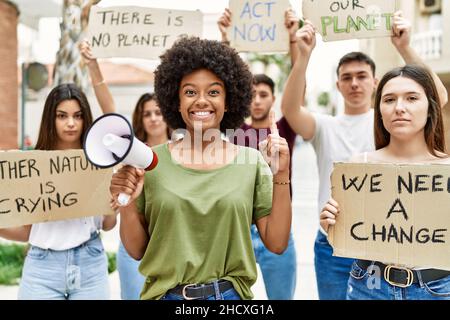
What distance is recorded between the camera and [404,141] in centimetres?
216

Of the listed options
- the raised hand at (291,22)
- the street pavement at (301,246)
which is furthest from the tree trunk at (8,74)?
the raised hand at (291,22)

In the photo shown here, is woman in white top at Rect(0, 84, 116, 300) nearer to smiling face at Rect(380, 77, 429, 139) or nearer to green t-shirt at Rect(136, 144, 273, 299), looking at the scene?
green t-shirt at Rect(136, 144, 273, 299)

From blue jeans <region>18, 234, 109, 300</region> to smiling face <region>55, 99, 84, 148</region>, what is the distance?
1.85ft

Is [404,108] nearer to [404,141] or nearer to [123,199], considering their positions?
[404,141]

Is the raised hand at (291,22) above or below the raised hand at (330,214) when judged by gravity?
above

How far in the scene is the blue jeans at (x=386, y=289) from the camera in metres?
1.93

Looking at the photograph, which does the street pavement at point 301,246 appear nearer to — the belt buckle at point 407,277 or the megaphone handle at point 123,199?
the belt buckle at point 407,277

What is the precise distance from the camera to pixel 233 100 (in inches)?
87.0

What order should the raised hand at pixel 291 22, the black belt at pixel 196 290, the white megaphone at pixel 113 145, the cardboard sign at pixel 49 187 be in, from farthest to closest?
the raised hand at pixel 291 22
the cardboard sign at pixel 49 187
the black belt at pixel 196 290
the white megaphone at pixel 113 145

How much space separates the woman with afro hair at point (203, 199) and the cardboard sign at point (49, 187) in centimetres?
62

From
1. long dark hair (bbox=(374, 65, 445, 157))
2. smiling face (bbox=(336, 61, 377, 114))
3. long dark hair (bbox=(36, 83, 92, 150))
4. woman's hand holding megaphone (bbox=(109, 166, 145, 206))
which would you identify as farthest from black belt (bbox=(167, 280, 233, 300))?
smiling face (bbox=(336, 61, 377, 114))

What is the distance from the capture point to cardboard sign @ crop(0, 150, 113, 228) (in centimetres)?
243

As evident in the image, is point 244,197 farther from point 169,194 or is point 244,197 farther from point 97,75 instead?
point 97,75

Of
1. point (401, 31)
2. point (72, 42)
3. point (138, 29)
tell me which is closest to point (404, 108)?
point (401, 31)
